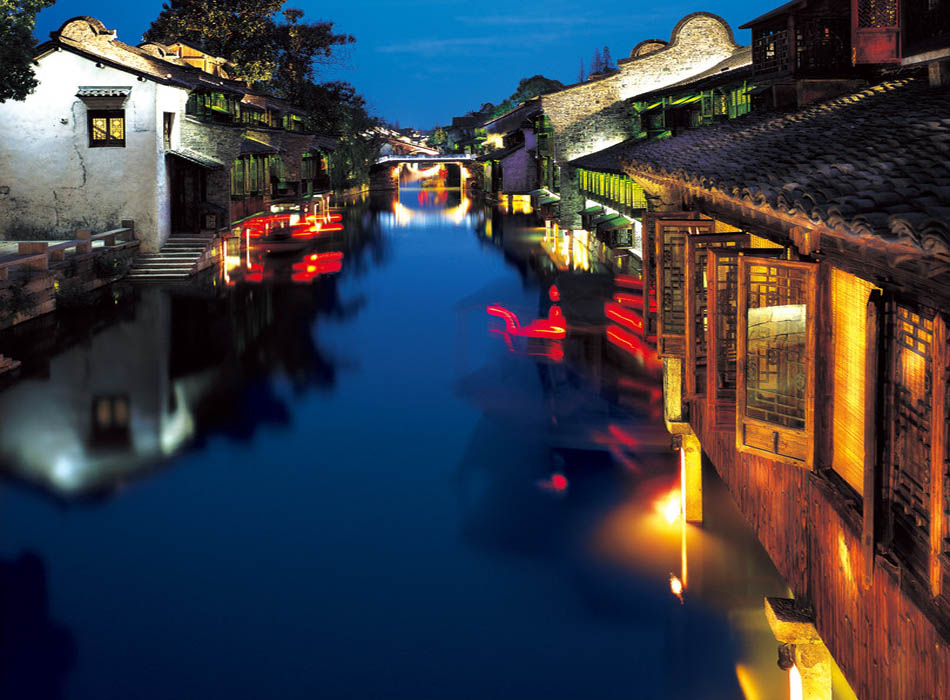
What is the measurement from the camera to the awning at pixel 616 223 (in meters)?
37.3

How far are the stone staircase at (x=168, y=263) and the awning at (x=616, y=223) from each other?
55.0 ft

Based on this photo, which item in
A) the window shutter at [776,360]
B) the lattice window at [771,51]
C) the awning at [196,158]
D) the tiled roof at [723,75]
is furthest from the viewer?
the awning at [196,158]

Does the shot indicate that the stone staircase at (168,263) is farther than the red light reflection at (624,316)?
Yes

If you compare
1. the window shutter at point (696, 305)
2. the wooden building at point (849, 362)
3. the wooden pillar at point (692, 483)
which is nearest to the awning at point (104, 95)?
the wooden pillar at point (692, 483)

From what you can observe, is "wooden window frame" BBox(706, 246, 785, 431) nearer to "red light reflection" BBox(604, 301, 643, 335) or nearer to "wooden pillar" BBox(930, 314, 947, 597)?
"wooden pillar" BBox(930, 314, 947, 597)

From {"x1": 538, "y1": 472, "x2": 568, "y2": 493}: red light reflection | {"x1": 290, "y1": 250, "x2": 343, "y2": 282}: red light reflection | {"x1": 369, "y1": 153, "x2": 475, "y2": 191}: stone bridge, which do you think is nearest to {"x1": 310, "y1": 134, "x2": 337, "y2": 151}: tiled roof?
{"x1": 290, "y1": 250, "x2": 343, "y2": 282}: red light reflection

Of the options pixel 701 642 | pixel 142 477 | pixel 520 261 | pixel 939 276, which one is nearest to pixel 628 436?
pixel 701 642

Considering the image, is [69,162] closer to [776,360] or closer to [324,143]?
[776,360]

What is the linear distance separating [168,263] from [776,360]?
3343 cm

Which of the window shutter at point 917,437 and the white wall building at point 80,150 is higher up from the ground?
the white wall building at point 80,150

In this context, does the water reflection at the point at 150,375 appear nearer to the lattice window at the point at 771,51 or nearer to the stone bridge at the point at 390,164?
the lattice window at the point at 771,51

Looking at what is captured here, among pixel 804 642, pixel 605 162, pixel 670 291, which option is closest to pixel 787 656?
pixel 804 642

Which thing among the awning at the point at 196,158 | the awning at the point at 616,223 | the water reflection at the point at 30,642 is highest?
the awning at the point at 196,158

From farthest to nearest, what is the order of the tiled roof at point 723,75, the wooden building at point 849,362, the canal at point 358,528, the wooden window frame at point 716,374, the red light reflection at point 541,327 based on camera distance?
the tiled roof at point 723,75 < the red light reflection at point 541,327 < the canal at point 358,528 < the wooden window frame at point 716,374 < the wooden building at point 849,362
